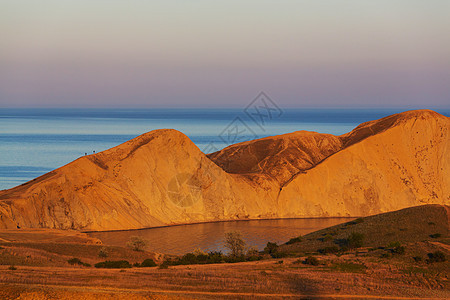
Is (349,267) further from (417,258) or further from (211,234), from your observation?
(211,234)

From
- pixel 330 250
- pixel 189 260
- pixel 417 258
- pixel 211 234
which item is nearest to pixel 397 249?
pixel 417 258

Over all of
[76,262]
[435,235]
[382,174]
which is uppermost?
[382,174]

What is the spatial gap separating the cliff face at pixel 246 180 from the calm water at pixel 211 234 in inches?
95.3

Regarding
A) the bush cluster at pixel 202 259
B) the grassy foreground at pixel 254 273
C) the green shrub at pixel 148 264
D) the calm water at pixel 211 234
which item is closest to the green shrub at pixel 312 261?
the grassy foreground at pixel 254 273

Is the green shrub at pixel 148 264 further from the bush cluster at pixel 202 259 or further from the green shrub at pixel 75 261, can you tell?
the green shrub at pixel 75 261

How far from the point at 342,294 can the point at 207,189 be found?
40.0m

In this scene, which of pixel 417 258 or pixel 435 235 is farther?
pixel 435 235

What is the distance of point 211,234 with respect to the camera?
5250 cm

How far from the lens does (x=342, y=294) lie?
2336 cm

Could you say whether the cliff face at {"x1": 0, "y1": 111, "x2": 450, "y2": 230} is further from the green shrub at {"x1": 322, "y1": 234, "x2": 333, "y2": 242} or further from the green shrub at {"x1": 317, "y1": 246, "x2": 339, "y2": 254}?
the green shrub at {"x1": 317, "y1": 246, "x2": 339, "y2": 254}

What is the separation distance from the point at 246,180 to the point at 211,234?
601 inches

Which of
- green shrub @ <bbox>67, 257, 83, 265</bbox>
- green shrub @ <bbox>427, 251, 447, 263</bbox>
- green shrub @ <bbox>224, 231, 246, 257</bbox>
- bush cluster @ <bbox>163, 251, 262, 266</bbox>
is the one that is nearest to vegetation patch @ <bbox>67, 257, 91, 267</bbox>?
green shrub @ <bbox>67, 257, 83, 265</bbox>

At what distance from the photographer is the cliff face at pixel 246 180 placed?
172 feet

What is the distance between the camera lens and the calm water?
46.3 metres
